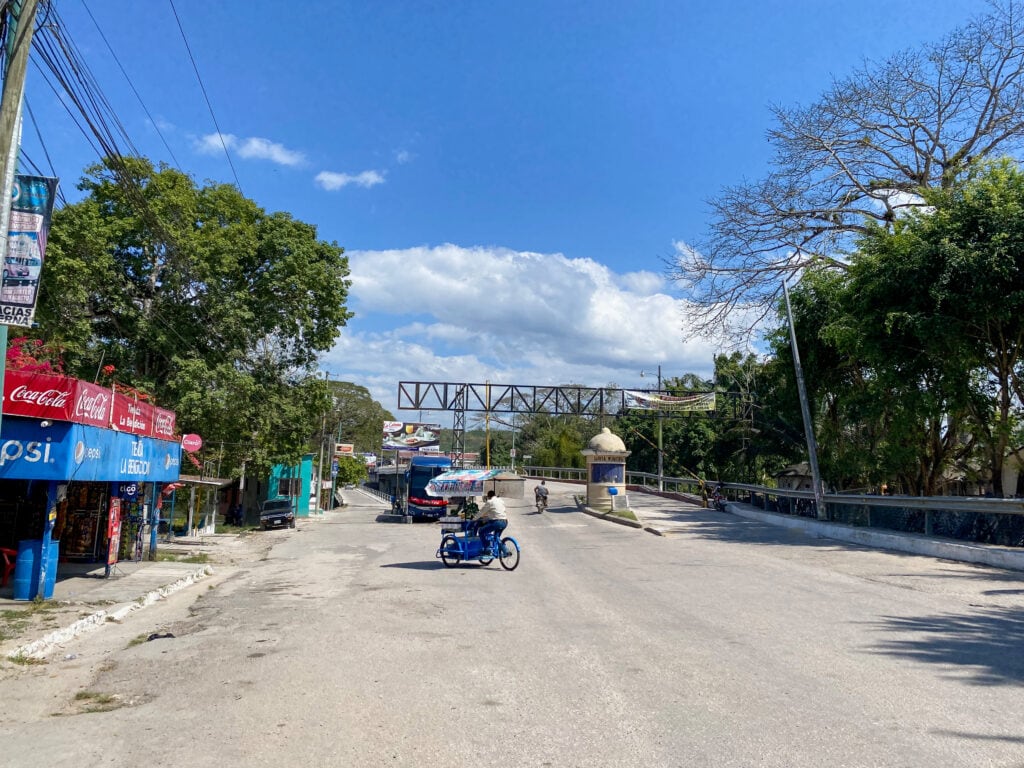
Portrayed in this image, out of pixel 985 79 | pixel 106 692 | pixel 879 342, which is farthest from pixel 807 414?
pixel 106 692

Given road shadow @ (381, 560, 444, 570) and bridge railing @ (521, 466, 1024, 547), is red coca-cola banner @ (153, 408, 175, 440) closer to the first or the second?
road shadow @ (381, 560, 444, 570)

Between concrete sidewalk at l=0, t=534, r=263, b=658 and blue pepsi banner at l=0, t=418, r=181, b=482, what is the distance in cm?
193

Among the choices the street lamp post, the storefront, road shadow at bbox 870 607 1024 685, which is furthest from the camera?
the street lamp post

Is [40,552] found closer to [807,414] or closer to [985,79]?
[807,414]

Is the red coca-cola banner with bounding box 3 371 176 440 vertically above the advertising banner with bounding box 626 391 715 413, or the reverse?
the advertising banner with bounding box 626 391 715 413

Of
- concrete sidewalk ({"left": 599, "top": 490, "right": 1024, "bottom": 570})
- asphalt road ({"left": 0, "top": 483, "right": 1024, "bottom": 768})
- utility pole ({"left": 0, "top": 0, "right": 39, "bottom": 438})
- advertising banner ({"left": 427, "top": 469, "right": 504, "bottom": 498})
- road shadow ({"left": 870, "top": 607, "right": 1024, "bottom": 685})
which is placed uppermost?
utility pole ({"left": 0, "top": 0, "right": 39, "bottom": 438})

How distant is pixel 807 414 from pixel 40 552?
22.6m

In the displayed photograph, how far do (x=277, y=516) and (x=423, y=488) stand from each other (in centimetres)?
690

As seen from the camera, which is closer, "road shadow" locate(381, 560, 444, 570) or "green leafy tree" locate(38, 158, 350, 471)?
"road shadow" locate(381, 560, 444, 570)

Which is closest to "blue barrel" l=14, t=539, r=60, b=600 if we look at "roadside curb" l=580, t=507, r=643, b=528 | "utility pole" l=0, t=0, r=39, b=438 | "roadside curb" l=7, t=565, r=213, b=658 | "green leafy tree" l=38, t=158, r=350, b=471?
"roadside curb" l=7, t=565, r=213, b=658

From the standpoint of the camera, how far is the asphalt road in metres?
5.22

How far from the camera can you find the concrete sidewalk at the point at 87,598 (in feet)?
30.3

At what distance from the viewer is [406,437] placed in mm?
83312

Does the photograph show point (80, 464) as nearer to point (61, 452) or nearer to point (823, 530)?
point (61, 452)
